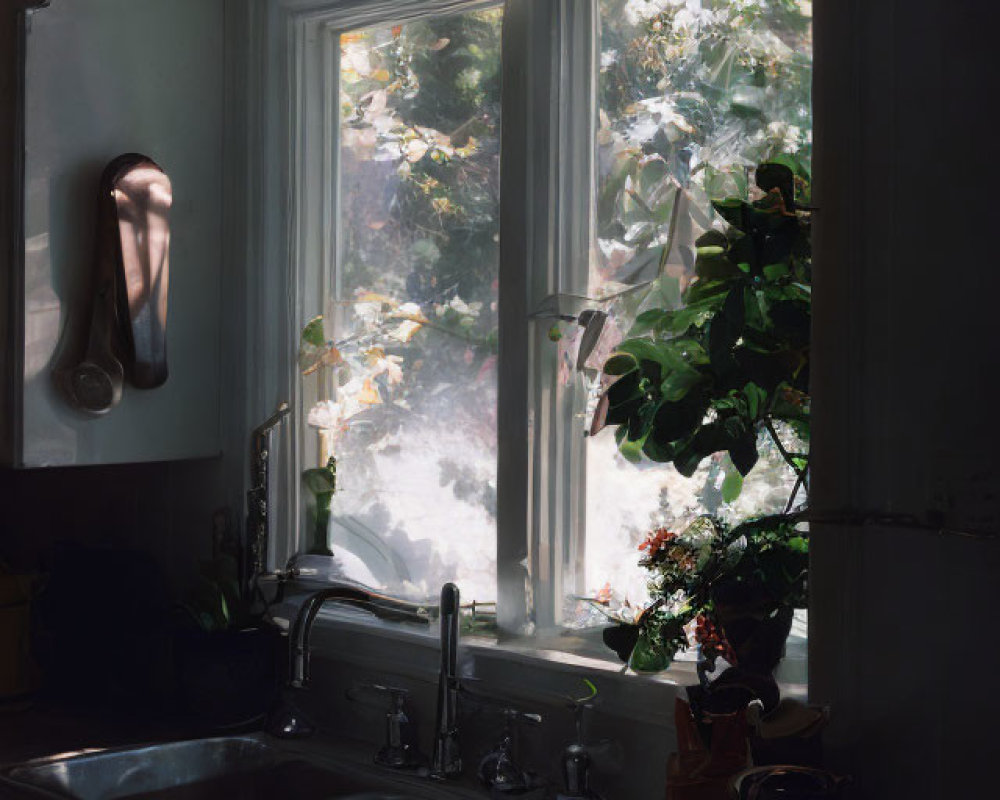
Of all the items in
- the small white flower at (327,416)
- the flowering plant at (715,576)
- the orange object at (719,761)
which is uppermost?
the small white flower at (327,416)

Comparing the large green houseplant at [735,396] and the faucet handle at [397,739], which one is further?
the faucet handle at [397,739]

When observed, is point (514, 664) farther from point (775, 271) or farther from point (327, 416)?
point (775, 271)

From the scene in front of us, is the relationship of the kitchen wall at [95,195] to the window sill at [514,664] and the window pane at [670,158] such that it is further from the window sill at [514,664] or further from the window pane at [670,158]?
the window pane at [670,158]

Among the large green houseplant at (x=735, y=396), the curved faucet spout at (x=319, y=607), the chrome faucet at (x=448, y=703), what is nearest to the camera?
the large green houseplant at (x=735, y=396)

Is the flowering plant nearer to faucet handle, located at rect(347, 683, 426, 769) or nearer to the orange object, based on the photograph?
the orange object

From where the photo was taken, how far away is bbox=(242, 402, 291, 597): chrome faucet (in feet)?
6.57

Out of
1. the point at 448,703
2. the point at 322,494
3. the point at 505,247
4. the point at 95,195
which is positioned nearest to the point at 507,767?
the point at 448,703

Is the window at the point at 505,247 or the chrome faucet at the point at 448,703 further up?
the window at the point at 505,247

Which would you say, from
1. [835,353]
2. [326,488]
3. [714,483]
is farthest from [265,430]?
[835,353]

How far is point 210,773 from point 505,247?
2.99 feet

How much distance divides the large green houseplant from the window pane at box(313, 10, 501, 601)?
0.49 meters

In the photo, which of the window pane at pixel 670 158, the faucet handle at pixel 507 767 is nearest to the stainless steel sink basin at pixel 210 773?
the faucet handle at pixel 507 767

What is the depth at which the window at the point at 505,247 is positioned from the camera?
61.0 inches

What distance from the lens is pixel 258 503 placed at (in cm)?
201
